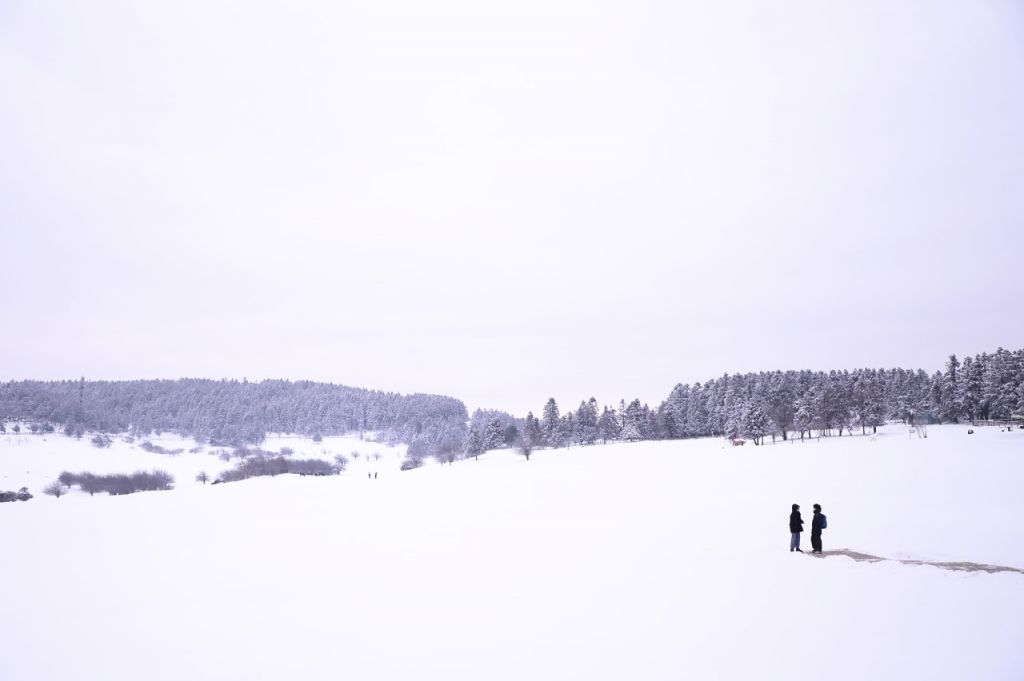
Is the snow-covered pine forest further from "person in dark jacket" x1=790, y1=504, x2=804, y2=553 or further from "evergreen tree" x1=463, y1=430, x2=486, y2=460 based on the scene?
"person in dark jacket" x1=790, y1=504, x2=804, y2=553

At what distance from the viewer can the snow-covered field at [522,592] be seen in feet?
29.6

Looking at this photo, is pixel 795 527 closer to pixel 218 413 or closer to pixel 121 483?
pixel 121 483

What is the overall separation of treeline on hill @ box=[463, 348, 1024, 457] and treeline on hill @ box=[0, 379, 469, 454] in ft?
96.4

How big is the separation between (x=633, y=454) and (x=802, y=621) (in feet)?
209

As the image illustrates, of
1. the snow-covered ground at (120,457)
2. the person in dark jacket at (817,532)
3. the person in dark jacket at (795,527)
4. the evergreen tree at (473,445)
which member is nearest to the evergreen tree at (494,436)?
the evergreen tree at (473,445)

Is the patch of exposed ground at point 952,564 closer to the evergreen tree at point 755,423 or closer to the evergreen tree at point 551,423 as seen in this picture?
the evergreen tree at point 755,423

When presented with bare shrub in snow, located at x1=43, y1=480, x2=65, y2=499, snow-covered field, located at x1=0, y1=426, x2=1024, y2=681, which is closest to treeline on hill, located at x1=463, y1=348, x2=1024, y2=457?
snow-covered field, located at x1=0, y1=426, x2=1024, y2=681

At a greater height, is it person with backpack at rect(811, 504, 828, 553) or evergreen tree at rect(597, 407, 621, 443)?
person with backpack at rect(811, 504, 828, 553)

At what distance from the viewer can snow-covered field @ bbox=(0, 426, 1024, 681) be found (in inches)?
355

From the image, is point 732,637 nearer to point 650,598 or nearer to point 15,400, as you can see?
point 650,598

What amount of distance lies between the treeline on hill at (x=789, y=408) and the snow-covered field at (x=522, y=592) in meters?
54.0

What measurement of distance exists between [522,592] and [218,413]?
607 feet

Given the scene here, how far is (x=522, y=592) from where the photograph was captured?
13148 mm

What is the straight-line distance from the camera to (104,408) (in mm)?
159750
